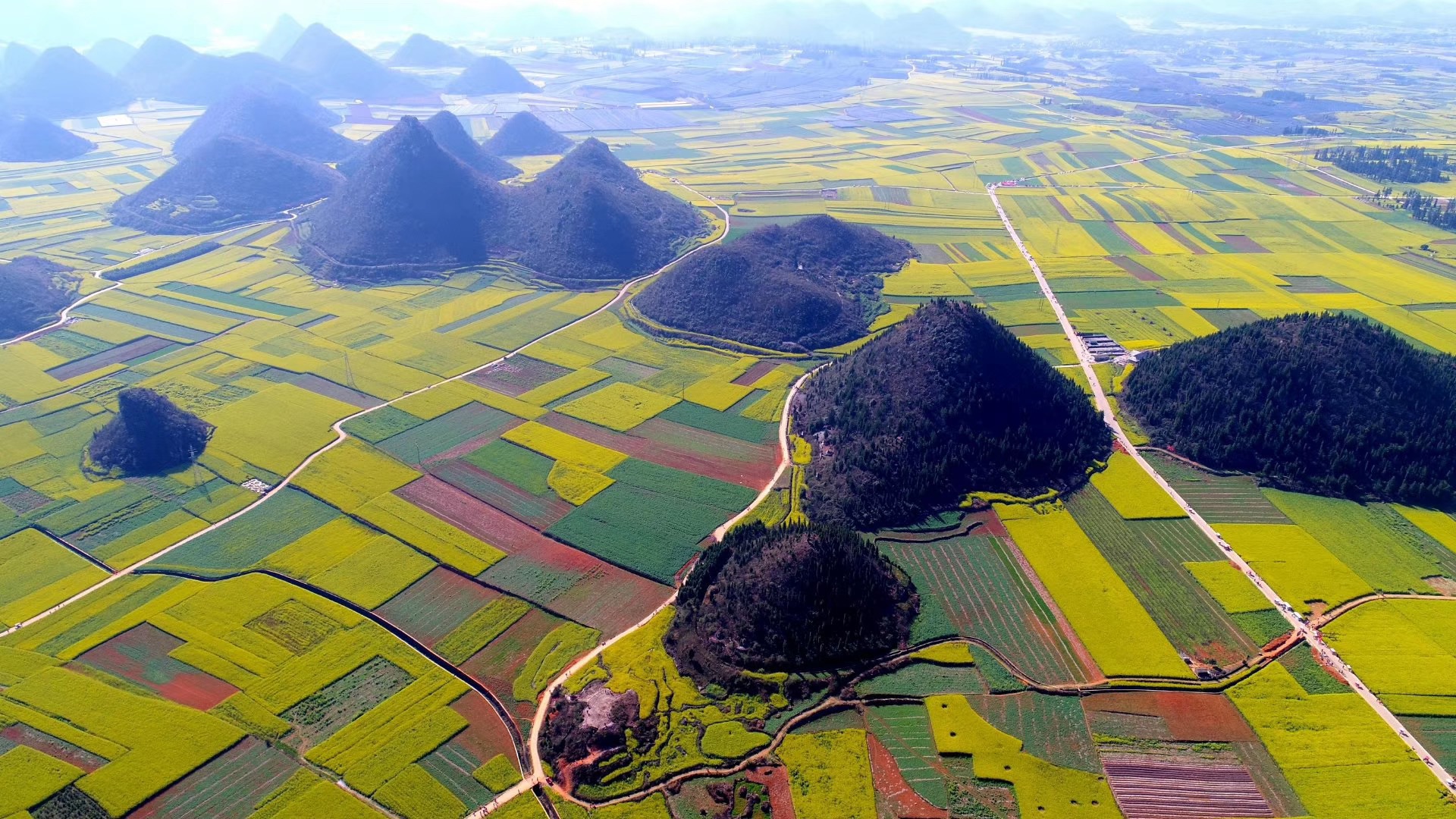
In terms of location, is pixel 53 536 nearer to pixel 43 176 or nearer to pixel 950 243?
pixel 950 243

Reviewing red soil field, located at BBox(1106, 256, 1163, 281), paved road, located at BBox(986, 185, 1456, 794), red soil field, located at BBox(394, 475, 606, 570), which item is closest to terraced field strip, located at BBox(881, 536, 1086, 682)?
paved road, located at BBox(986, 185, 1456, 794)

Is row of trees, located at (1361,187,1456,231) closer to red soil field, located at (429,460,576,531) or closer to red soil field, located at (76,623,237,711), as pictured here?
red soil field, located at (429,460,576,531)

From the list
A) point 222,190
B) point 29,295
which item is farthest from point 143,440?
point 222,190

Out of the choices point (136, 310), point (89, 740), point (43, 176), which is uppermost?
point (43, 176)

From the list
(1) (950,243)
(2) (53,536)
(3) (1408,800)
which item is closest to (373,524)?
(2) (53,536)

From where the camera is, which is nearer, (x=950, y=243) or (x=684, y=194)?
(x=950, y=243)

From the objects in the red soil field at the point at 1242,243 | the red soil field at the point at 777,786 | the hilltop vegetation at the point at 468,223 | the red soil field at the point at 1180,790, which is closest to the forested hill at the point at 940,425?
the red soil field at the point at 777,786

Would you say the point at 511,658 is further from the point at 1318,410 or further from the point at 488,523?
the point at 1318,410

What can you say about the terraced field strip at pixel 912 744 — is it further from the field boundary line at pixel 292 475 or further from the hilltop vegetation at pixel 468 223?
the hilltop vegetation at pixel 468 223
